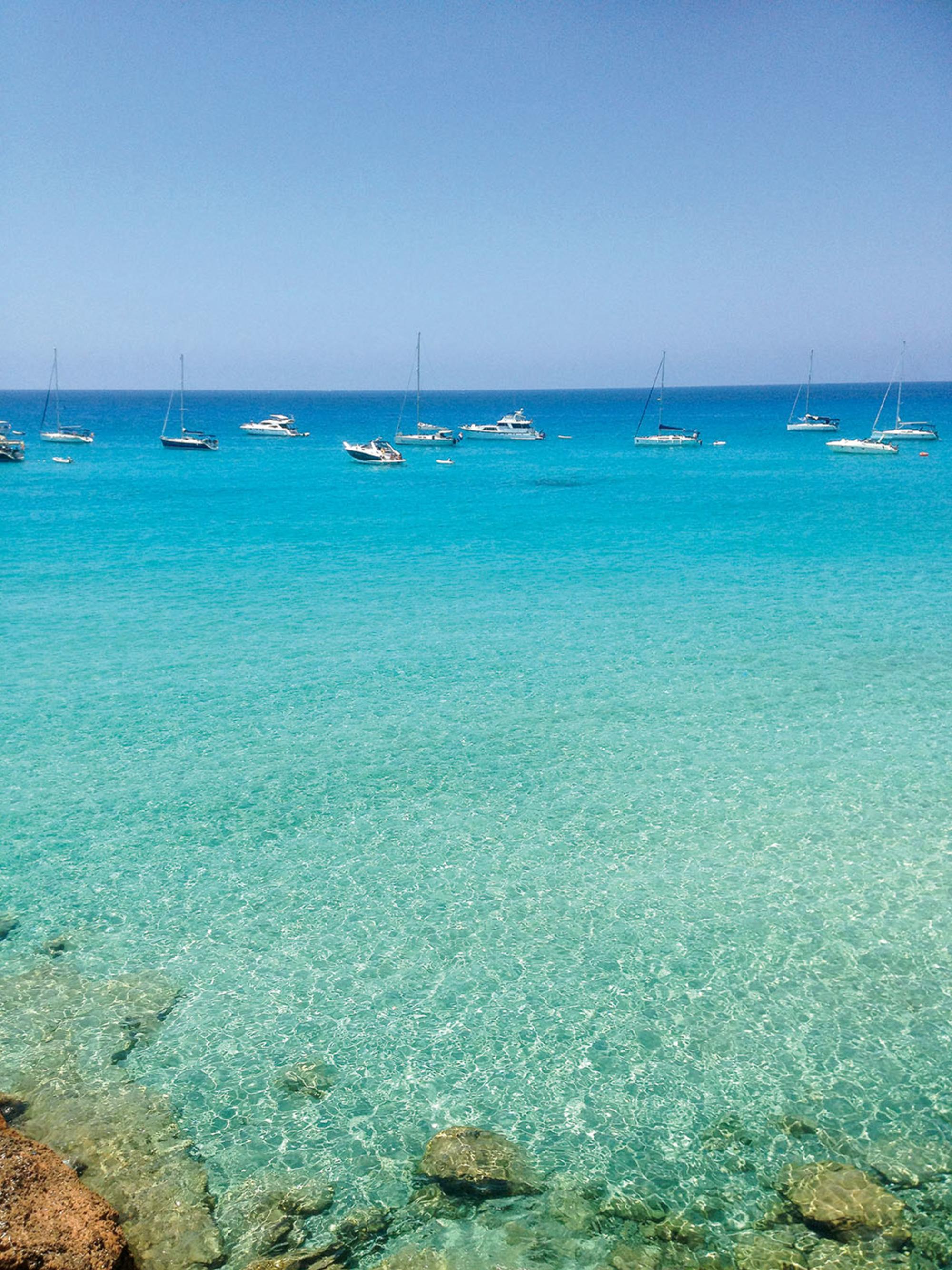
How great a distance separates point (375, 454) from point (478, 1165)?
6575 centimetres

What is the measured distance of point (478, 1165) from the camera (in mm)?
7039

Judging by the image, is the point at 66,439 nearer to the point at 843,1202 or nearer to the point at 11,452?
the point at 11,452

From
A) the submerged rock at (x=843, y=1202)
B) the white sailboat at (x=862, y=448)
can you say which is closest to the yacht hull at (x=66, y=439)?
the white sailboat at (x=862, y=448)

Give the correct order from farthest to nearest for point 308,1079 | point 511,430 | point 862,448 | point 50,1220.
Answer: point 511,430 < point 862,448 < point 308,1079 < point 50,1220

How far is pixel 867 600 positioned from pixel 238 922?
20240 millimetres

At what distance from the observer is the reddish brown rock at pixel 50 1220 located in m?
5.41

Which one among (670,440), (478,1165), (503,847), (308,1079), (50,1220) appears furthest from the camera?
(670,440)

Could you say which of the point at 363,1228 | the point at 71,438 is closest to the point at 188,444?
the point at 71,438

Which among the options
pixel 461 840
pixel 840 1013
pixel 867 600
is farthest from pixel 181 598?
pixel 840 1013

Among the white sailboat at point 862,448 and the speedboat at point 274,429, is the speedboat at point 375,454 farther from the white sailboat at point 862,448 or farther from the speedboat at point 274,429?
the white sailboat at point 862,448

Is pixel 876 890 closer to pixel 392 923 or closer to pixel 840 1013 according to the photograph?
pixel 840 1013

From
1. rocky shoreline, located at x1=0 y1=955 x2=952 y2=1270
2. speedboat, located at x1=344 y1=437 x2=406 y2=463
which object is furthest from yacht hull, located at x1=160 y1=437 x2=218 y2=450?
rocky shoreline, located at x1=0 y1=955 x2=952 y2=1270

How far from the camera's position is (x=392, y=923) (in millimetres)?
10289

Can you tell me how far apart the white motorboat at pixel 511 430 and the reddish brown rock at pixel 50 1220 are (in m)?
92.1
